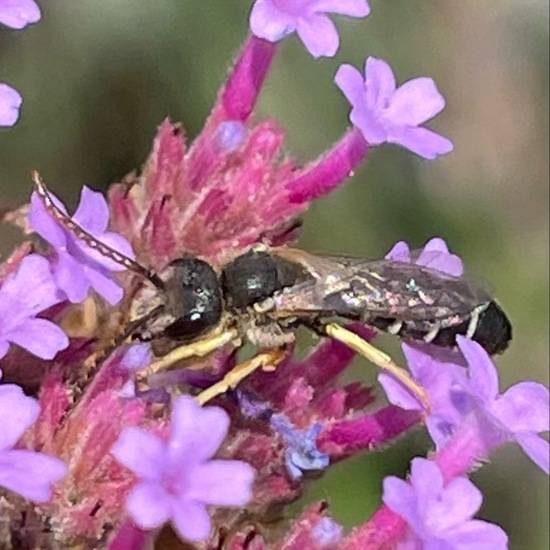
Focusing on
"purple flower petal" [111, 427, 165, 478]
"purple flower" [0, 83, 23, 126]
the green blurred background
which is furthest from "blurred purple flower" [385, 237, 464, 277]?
the green blurred background

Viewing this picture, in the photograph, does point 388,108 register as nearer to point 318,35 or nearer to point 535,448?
point 318,35

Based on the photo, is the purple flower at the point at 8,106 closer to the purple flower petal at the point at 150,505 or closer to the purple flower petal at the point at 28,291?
the purple flower petal at the point at 28,291

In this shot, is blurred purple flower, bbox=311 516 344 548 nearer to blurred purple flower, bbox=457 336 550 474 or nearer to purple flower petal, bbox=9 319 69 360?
blurred purple flower, bbox=457 336 550 474

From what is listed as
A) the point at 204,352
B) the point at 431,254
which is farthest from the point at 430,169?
the point at 204,352

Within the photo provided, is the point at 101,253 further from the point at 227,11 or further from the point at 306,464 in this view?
the point at 227,11

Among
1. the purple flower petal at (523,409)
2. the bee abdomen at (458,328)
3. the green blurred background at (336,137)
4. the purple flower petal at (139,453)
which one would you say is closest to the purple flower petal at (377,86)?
the bee abdomen at (458,328)
